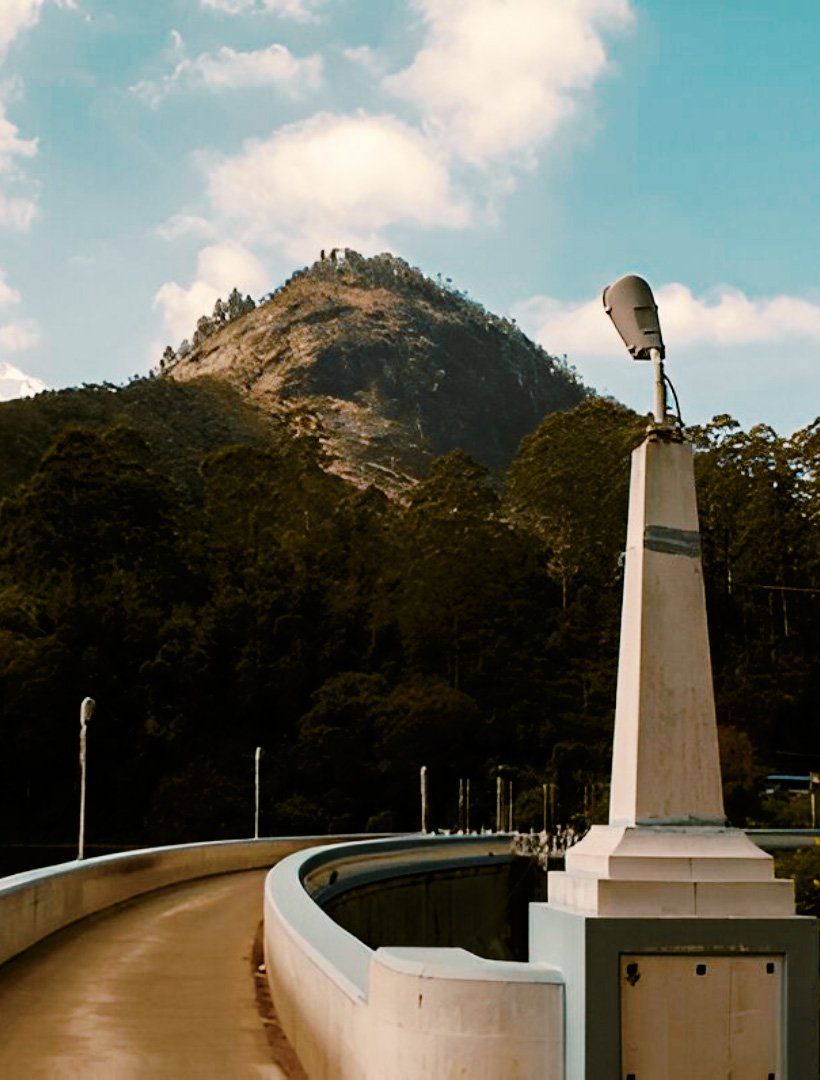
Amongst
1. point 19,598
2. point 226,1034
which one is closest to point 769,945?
point 226,1034

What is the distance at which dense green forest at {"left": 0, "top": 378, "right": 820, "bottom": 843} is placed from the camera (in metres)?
71.9

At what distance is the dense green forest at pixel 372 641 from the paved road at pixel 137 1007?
4137 cm

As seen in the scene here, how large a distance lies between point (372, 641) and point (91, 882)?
212 feet

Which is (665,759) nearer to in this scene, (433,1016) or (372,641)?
(433,1016)

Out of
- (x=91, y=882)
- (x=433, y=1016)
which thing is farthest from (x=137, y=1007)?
(x=91, y=882)

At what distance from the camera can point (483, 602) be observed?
277 feet

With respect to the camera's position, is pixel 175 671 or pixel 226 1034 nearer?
pixel 226 1034

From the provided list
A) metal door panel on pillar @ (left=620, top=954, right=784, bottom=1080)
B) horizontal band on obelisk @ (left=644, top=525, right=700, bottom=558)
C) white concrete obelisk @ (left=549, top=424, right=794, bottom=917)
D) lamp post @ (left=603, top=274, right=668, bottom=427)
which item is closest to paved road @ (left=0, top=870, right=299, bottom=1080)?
white concrete obelisk @ (left=549, top=424, right=794, bottom=917)

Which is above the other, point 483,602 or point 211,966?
point 483,602

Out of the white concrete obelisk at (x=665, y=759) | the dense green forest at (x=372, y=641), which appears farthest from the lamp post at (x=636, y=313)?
the dense green forest at (x=372, y=641)

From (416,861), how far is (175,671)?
166 feet

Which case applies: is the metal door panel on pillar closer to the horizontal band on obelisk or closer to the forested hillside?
the horizontal band on obelisk

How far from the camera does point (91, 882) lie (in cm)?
2009

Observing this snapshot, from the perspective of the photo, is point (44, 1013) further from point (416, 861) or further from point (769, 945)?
point (416, 861)
